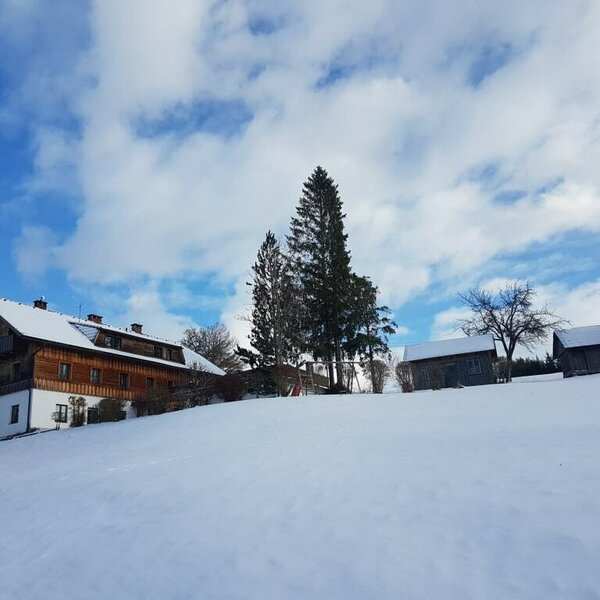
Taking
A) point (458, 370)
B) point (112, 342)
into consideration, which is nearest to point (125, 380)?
point (112, 342)

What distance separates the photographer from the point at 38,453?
739 inches

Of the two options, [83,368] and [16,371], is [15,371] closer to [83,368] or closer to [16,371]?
[16,371]

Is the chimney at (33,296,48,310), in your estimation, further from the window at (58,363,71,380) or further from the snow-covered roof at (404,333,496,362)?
the snow-covered roof at (404,333,496,362)

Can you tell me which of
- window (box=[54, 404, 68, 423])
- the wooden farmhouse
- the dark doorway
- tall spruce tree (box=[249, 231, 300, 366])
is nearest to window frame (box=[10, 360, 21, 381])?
the wooden farmhouse

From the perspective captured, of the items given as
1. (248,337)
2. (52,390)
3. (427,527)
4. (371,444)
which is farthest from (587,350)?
(52,390)

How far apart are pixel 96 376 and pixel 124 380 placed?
2313 mm

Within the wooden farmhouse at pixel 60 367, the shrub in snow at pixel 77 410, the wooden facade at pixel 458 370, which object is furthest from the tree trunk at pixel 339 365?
the shrub in snow at pixel 77 410

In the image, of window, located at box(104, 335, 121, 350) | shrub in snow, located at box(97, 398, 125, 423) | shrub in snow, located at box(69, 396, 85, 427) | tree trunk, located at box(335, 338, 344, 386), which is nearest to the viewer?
shrub in snow, located at box(97, 398, 125, 423)

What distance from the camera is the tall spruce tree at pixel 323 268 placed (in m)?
34.4

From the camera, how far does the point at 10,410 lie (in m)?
30.2

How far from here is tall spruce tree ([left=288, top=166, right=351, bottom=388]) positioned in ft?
113

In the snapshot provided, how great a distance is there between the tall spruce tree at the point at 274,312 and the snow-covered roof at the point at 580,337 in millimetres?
18298

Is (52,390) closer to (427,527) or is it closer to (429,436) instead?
(429,436)

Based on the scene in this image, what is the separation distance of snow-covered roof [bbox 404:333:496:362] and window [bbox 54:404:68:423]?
23030mm
